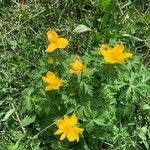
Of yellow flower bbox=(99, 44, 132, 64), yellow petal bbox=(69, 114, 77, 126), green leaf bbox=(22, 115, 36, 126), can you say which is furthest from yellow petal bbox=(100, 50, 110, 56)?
green leaf bbox=(22, 115, 36, 126)

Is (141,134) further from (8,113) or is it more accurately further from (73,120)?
(8,113)

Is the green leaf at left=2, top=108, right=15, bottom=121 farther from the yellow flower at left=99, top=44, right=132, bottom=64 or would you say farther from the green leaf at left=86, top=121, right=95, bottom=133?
the yellow flower at left=99, top=44, right=132, bottom=64

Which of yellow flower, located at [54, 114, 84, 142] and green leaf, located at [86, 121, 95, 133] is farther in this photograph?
green leaf, located at [86, 121, 95, 133]

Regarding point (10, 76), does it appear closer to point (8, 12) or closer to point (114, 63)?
point (8, 12)

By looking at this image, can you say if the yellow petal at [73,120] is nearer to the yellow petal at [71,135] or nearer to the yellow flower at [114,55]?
the yellow petal at [71,135]

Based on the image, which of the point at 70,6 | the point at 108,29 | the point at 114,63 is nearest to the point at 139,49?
the point at 108,29

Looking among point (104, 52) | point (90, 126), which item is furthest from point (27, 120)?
→ point (104, 52)
